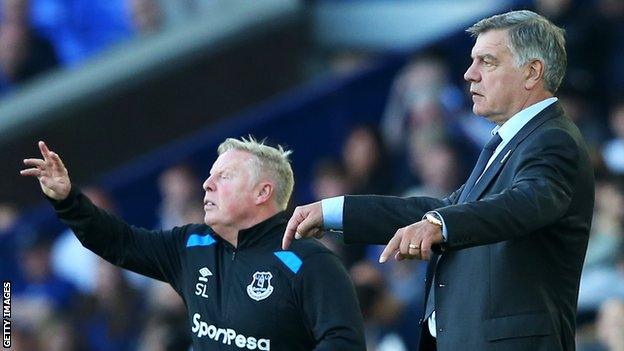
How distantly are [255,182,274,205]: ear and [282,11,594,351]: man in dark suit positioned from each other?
2.62ft

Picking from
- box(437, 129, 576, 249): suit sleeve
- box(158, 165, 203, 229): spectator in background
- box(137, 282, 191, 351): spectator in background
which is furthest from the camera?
box(158, 165, 203, 229): spectator in background

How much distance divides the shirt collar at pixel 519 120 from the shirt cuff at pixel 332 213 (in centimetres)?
52

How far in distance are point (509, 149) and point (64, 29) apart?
7.09 metres

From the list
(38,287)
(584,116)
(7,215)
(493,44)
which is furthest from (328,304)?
(7,215)

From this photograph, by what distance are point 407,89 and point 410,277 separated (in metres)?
1.60

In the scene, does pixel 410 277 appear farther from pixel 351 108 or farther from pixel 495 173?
pixel 495 173

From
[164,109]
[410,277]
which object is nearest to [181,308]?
[410,277]

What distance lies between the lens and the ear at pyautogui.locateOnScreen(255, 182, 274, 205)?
4.71 meters

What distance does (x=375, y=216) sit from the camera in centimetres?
386

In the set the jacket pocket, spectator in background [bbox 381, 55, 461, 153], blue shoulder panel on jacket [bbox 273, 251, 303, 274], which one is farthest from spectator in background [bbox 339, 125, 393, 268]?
the jacket pocket

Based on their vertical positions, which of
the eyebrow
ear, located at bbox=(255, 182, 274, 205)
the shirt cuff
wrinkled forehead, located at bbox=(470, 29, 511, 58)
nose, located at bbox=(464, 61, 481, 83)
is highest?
wrinkled forehead, located at bbox=(470, 29, 511, 58)

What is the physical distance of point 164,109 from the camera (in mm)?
10812

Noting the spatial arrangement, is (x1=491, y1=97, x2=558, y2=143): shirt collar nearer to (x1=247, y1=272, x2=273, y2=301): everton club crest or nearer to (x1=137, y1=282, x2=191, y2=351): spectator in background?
(x1=247, y1=272, x2=273, y2=301): everton club crest

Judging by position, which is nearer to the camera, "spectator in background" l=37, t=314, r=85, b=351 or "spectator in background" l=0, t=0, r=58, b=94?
"spectator in background" l=37, t=314, r=85, b=351
